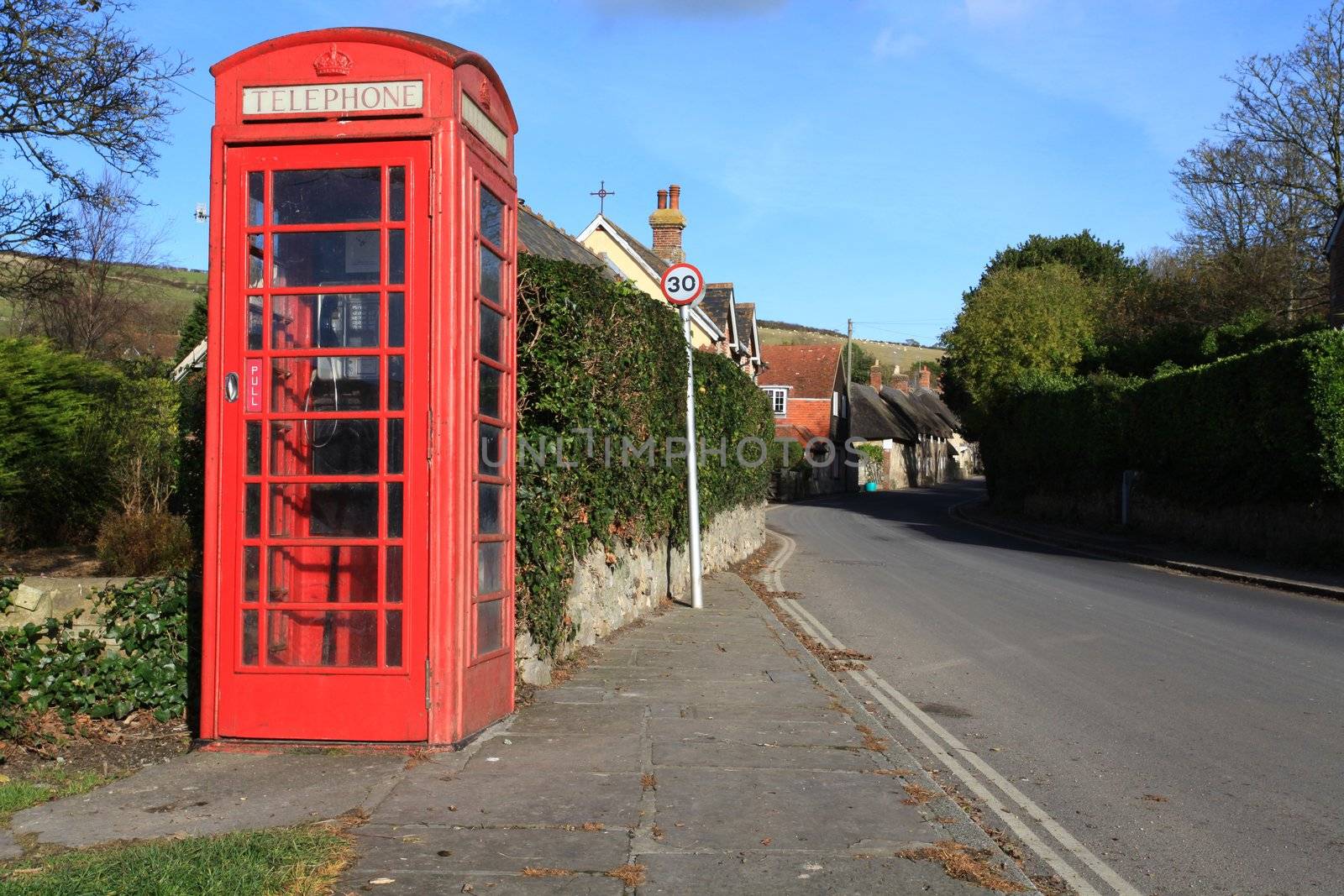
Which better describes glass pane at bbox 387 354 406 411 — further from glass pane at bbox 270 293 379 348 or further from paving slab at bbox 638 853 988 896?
paving slab at bbox 638 853 988 896

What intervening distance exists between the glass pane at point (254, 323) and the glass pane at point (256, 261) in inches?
3.3

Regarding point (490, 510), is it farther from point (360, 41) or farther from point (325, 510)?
point (360, 41)

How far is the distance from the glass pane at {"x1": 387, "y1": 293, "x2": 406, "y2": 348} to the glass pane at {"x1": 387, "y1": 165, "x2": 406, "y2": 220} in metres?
0.43

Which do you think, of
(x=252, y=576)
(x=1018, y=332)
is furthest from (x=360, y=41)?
(x=1018, y=332)

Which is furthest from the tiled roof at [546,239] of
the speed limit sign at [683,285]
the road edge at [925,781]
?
the road edge at [925,781]

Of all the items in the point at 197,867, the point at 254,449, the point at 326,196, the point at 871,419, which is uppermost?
the point at 871,419

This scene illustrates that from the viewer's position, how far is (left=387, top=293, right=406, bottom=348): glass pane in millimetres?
6273

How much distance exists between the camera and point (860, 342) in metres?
169

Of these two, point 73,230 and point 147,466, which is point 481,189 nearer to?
point 147,466

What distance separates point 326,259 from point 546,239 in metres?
18.0

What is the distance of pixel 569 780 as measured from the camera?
5.68 m

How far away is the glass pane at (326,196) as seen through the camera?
629 centimetres

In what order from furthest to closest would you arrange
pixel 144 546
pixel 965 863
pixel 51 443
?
1. pixel 51 443
2. pixel 144 546
3. pixel 965 863

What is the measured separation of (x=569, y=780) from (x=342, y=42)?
4094 millimetres
